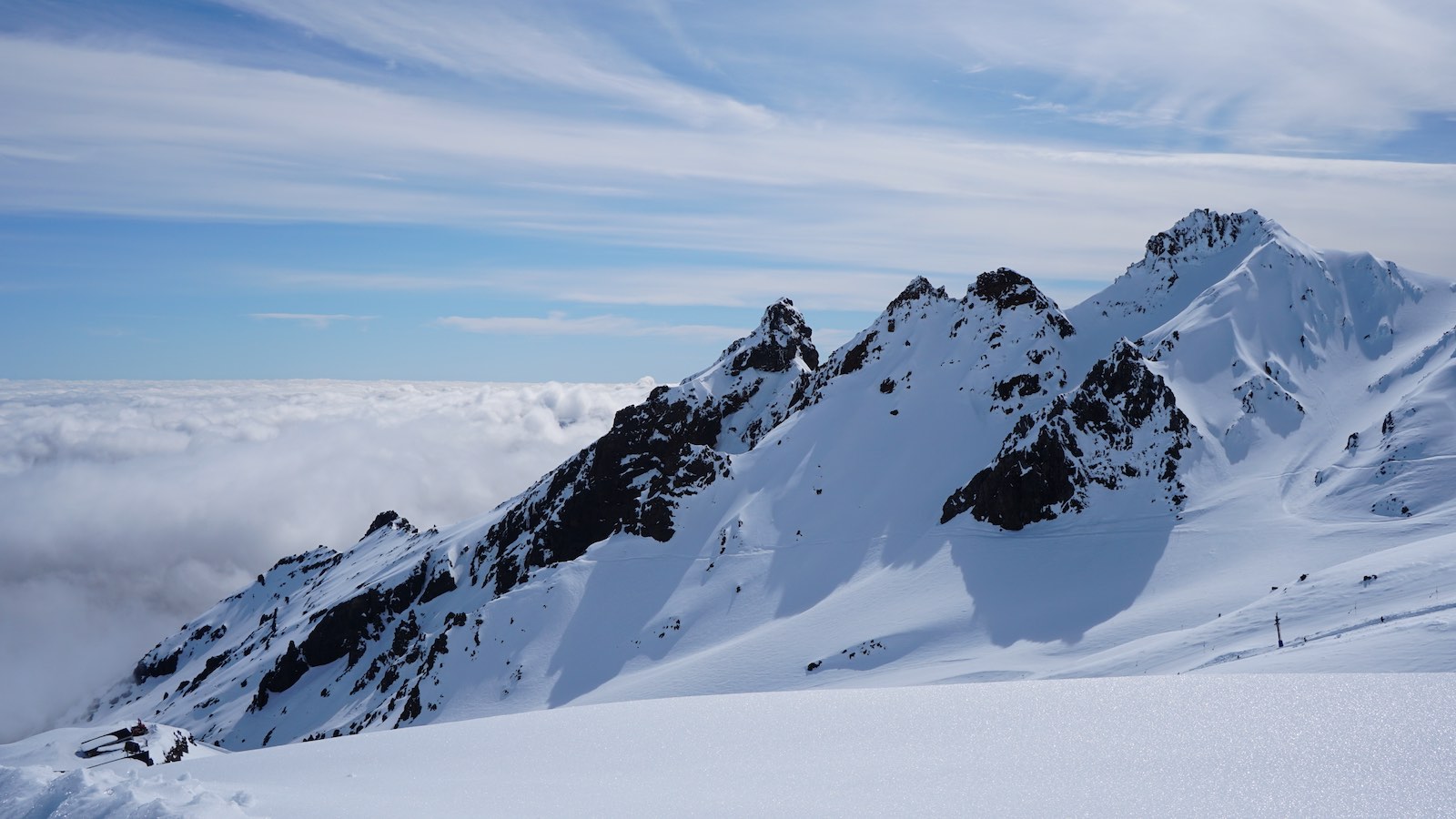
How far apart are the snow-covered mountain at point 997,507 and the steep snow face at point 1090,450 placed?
0.28 meters

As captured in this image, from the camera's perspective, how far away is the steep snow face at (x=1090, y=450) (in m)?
72.9

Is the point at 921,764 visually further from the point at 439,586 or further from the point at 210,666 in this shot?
the point at 210,666

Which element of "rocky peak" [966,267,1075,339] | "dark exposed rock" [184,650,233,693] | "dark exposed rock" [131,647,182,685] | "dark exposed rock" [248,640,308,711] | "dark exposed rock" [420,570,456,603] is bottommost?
"dark exposed rock" [131,647,182,685]

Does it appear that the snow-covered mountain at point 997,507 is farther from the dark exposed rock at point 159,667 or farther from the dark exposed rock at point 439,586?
the dark exposed rock at point 159,667

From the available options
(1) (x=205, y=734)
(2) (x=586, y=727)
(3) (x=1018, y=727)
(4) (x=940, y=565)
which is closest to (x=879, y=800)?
(3) (x=1018, y=727)

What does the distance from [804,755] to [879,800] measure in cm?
228

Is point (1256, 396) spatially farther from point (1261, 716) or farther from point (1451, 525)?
point (1261, 716)

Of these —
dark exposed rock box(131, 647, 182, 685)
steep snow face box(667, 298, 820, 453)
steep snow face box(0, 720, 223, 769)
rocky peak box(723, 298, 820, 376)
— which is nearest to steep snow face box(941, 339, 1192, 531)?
steep snow face box(667, 298, 820, 453)

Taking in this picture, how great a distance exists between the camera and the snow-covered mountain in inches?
2186

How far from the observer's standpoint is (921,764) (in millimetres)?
10445

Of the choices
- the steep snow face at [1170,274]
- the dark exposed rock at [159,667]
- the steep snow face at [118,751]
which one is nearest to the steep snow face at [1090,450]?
the steep snow face at [1170,274]

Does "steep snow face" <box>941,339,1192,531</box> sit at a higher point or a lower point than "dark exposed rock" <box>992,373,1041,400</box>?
lower

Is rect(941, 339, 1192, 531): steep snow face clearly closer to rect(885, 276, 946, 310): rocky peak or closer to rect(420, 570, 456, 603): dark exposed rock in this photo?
rect(885, 276, 946, 310): rocky peak

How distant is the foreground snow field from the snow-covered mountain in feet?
54.1
